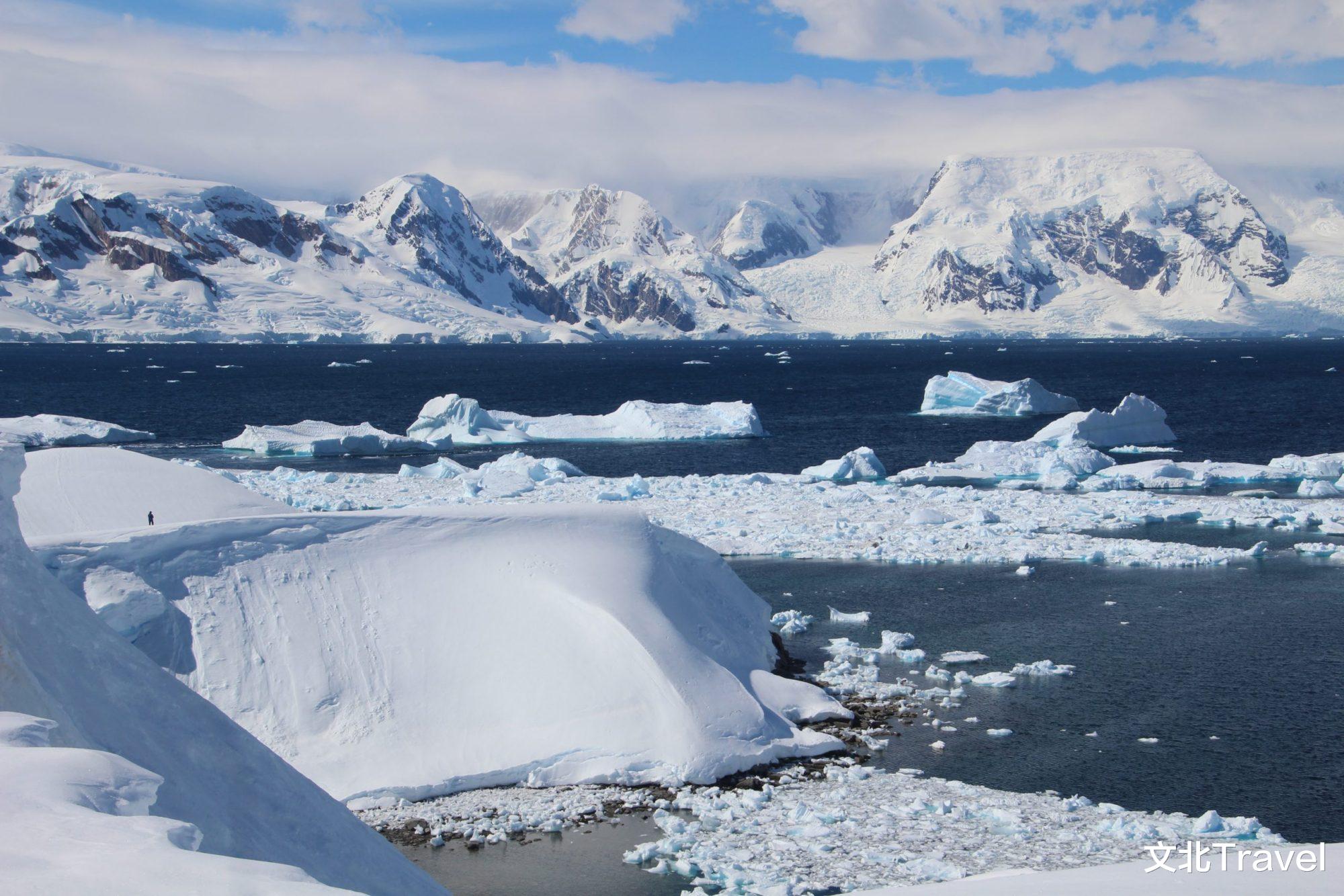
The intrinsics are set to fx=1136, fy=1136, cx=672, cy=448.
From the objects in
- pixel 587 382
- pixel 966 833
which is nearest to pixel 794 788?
pixel 966 833

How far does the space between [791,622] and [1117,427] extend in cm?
3410

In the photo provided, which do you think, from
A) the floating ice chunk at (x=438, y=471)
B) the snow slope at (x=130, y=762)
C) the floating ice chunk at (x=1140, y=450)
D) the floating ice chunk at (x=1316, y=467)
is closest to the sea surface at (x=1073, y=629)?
the floating ice chunk at (x=1140, y=450)

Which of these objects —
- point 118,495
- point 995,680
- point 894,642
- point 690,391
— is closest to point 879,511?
point 894,642

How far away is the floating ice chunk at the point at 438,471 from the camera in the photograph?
41562mm

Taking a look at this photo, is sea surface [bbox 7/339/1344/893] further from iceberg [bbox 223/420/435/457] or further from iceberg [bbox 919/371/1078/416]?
iceberg [bbox 919/371/1078/416]

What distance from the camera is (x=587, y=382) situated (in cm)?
10275

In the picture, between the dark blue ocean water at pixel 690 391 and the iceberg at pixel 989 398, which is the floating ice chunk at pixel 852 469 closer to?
the dark blue ocean water at pixel 690 391

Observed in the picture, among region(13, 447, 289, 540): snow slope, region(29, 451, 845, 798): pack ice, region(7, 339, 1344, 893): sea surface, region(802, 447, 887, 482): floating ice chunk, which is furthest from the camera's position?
region(802, 447, 887, 482): floating ice chunk

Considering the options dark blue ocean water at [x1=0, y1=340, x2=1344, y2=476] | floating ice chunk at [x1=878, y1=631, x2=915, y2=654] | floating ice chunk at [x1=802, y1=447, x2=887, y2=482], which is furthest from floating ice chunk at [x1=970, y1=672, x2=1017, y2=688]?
dark blue ocean water at [x1=0, y1=340, x2=1344, y2=476]

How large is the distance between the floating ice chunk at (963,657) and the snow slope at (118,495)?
11886 mm

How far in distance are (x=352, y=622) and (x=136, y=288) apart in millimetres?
169216

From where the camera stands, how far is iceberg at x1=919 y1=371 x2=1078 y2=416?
66188 millimetres

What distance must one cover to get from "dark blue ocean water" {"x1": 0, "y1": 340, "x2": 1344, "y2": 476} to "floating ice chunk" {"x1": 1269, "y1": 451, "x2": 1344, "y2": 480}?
6029 millimetres

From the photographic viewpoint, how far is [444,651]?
16.1m
